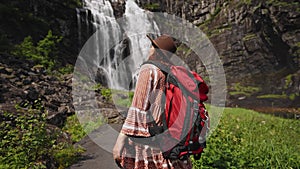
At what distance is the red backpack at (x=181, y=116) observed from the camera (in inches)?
74.6

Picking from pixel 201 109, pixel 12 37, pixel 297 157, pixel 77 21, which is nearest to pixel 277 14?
pixel 77 21

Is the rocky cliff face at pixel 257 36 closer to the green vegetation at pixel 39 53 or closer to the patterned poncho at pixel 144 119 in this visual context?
the green vegetation at pixel 39 53

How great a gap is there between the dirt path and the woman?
4.46 m

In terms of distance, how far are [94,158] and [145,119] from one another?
545 cm

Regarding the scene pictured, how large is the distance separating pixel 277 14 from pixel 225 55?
1025cm

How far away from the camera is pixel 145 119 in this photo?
74.2 inches

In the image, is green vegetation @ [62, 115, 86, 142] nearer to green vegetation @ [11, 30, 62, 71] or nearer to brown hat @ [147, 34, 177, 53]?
brown hat @ [147, 34, 177, 53]

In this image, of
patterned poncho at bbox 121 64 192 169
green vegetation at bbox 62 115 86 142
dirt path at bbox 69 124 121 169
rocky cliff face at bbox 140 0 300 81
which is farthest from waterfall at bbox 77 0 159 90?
patterned poncho at bbox 121 64 192 169

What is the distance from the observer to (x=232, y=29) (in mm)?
45344

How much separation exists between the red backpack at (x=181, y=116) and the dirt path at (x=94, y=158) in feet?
14.9

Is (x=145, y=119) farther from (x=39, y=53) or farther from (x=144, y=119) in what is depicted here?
(x=39, y=53)

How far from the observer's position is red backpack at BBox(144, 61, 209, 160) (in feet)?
6.22

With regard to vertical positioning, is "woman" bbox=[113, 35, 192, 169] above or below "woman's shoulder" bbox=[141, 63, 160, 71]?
below

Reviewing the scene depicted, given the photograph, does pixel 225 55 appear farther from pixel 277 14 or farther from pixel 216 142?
pixel 216 142
